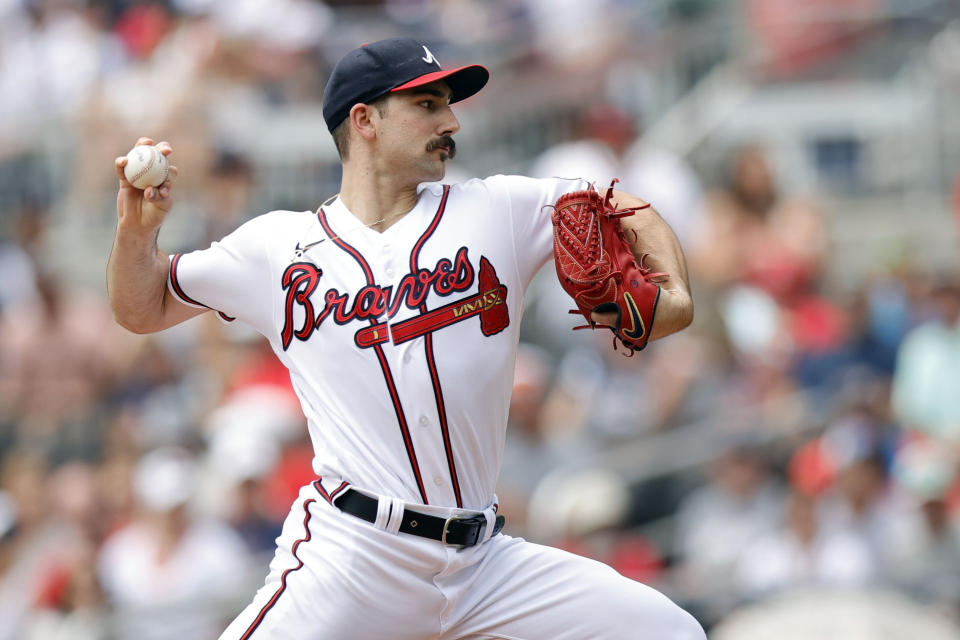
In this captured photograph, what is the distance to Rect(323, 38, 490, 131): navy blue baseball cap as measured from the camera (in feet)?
11.8

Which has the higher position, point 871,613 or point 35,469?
point 35,469

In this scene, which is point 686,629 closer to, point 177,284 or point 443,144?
point 443,144

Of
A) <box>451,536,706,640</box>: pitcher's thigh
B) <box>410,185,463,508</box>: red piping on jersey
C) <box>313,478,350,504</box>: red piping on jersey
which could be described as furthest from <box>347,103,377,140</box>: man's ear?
<box>451,536,706,640</box>: pitcher's thigh

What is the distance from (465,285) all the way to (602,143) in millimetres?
4790

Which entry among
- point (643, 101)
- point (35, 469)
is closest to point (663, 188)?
point (643, 101)

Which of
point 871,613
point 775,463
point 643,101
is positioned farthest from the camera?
point 643,101

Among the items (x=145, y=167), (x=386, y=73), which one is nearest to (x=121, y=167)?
(x=145, y=167)

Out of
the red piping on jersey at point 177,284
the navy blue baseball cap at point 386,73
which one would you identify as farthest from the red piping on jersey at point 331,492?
the navy blue baseball cap at point 386,73

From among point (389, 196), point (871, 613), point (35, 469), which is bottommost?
point (871, 613)

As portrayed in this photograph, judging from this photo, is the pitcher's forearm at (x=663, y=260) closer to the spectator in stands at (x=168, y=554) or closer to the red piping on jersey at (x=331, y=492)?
the red piping on jersey at (x=331, y=492)

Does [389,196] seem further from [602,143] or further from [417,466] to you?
[602,143]

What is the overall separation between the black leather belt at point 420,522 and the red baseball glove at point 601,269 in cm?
62

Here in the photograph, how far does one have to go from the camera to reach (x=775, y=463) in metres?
7.16

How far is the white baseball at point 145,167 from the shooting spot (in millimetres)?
3477
